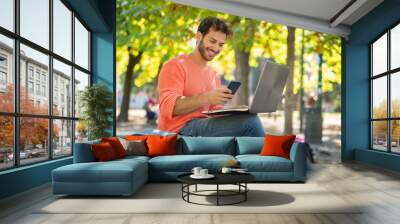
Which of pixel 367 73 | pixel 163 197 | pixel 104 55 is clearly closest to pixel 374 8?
pixel 367 73

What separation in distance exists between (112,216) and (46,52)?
317cm

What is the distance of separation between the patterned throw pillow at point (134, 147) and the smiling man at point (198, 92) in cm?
132

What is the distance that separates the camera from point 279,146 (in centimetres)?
634

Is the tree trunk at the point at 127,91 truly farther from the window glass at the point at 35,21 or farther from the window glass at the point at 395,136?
the window glass at the point at 395,136

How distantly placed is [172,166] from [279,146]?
1.57 m

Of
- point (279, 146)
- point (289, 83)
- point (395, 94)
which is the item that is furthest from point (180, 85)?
point (395, 94)

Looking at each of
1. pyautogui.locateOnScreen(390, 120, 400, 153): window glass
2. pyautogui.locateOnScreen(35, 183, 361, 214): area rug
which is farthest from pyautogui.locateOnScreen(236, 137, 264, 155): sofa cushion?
pyautogui.locateOnScreen(390, 120, 400, 153): window glass

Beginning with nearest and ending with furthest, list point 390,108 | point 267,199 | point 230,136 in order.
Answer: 1. point 267,199
2. point 230,136
3. point 390,108

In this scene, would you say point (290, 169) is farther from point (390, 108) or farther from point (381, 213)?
point (390, 108)

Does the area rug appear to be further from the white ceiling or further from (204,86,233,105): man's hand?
the white ceiling

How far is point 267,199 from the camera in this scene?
4.80 metres

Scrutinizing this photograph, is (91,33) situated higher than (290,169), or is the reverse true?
(91,33)

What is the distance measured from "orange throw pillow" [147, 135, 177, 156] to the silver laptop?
3.98ft

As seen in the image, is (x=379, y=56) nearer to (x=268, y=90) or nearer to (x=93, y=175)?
(x=268, y=90)
